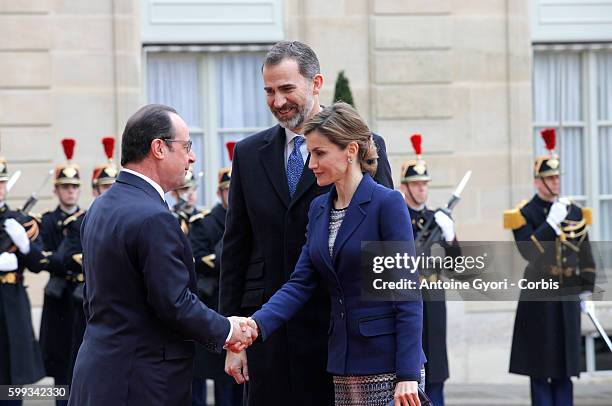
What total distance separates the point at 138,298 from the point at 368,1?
8.27 m

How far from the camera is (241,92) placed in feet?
43.2

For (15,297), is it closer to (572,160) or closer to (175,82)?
(175,82)

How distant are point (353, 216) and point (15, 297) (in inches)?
223

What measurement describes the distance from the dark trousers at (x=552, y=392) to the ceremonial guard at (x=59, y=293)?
3.79m

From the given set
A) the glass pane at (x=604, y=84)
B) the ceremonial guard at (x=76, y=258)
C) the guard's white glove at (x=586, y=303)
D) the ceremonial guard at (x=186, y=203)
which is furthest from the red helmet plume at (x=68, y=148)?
the glass pane at (x=604, y=84)

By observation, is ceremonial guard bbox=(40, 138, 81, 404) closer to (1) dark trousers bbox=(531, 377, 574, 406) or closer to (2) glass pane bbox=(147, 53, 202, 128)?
(2) glass pane bbox=(147, 53, 202, 128)

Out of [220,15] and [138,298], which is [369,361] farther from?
[220,15]

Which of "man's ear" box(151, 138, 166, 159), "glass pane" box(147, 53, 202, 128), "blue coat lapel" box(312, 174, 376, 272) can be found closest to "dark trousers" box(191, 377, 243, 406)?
"glass pane" box(147, 53, 202, 128)

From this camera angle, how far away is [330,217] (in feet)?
17.8

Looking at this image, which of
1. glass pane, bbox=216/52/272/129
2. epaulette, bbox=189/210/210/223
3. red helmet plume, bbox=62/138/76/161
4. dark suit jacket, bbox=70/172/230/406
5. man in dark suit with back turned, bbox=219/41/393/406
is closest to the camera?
dark suit jacket, bbox=70/172/230/406

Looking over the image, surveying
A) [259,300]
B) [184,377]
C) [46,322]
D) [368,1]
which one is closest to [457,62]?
[368,1]

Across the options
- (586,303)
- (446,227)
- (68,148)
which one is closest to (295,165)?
(586,303)

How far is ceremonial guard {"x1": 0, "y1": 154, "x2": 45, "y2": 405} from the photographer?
1016 centimetres

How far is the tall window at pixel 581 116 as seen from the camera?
13469 mm
